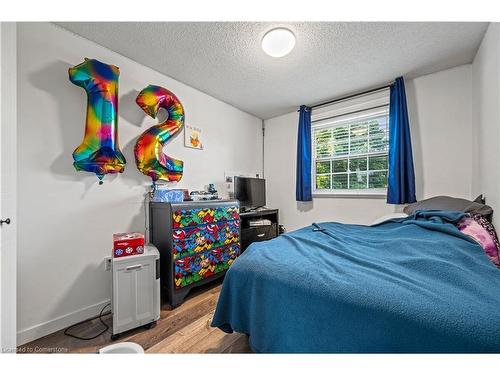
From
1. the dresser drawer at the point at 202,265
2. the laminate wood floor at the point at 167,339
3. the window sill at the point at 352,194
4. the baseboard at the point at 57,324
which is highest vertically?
the window sill at the point at 352,194

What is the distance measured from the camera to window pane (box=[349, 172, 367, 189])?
9.80ft

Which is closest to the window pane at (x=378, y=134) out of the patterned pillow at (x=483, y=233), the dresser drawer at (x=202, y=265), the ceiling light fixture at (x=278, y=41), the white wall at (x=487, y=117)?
the white wall at (x=487, y=117)

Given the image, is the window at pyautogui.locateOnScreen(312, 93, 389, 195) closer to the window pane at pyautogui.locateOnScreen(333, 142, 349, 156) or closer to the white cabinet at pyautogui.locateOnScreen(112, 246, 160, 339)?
the window pane at pyautogui.locateOnScreen(333, 142, 349, 156)

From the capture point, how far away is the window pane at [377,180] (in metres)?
2.82

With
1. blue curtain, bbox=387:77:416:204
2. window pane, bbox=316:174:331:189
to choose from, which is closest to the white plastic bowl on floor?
blue curtain, bbox=387:77:416:204

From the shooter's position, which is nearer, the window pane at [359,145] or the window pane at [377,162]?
the window pane at [377,162]

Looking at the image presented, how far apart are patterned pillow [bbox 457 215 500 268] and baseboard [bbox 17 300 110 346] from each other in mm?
2920

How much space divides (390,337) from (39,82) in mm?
2638

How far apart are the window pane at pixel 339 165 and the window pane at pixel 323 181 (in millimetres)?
158

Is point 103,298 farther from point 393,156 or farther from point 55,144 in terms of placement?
point 393,156

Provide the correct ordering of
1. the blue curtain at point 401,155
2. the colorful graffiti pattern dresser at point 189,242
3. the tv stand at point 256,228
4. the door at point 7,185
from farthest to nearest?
the tv stand at point 256,228 → the blue curtain at point 401,155 → the colorful graffiti pattern dresser at point 189,242 → the door at point 7,185

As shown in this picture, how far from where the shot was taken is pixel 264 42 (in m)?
1.85

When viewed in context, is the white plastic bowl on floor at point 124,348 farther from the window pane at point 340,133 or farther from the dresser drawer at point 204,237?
the window pane at point 340,133
